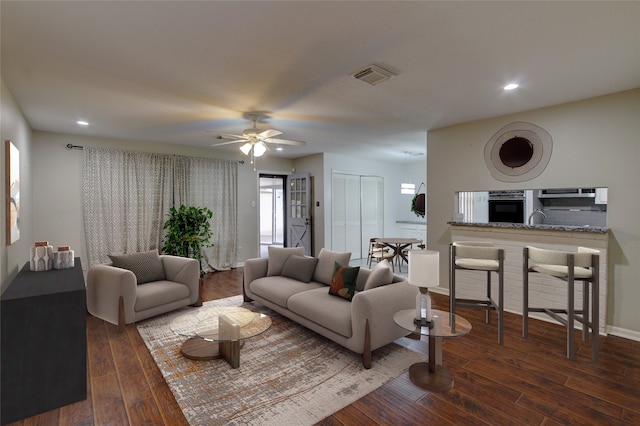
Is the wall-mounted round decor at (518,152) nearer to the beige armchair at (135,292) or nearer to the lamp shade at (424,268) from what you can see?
the lamp shade at (424,268)

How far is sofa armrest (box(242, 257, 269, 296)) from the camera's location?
13.6 ft

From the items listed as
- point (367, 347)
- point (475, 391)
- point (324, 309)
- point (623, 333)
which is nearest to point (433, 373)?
point (475, 391)

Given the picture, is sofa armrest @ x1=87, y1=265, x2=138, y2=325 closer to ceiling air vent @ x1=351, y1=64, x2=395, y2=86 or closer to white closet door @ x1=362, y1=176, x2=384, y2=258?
ceiling air vent @ x1=351, y1=64, x2=395, y2=86

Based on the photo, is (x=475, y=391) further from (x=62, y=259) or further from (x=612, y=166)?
(x=62, y=259)

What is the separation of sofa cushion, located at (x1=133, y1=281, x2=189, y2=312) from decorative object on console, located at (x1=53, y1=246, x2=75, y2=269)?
780 mm

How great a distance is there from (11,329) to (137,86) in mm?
2213

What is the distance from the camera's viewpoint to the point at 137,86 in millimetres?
2988

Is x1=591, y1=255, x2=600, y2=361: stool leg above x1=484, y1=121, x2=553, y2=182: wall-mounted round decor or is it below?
below

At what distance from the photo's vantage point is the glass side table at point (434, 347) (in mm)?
2289

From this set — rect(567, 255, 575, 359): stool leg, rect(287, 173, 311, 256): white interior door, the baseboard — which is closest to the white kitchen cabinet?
the baseboard

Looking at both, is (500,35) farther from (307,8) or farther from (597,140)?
(597,140)

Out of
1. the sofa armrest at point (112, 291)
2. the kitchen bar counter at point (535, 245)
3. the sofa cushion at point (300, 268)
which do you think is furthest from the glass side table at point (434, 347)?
the sofa armrest at point (112, 291)

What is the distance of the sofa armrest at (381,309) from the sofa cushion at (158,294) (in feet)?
7.63

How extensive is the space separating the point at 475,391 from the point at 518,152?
116 inches
